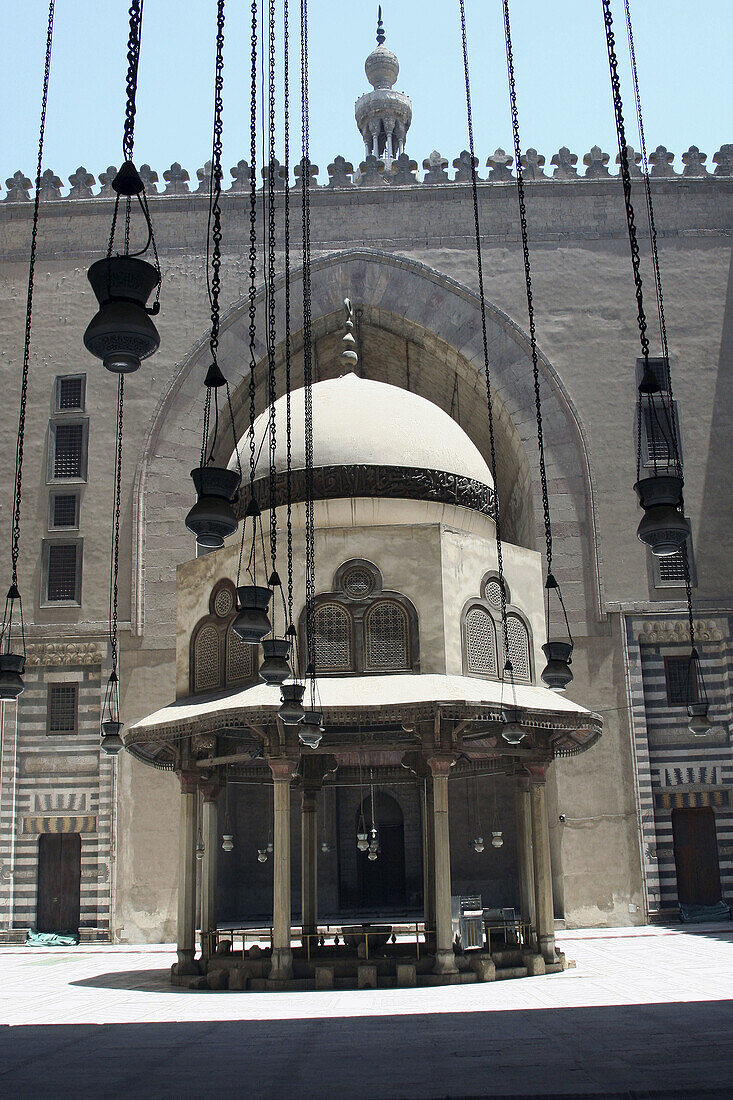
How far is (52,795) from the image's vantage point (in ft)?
72.7

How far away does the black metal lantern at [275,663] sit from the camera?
458 inches

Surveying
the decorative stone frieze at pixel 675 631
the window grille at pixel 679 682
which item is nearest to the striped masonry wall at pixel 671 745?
the decorative stone frieze at pixel 675 631

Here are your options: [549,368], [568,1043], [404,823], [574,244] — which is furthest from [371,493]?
[404,823]

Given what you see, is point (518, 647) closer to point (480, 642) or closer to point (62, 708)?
point (480, 642)

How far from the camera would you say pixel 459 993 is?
38.9 ft

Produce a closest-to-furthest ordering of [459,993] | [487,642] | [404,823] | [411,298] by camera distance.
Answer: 1. [459,993]
2. [487,642]
3. [411,298]
4. [404,823]

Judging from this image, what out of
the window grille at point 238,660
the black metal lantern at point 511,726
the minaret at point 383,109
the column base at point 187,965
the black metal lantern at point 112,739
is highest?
the minaret at point 383,109

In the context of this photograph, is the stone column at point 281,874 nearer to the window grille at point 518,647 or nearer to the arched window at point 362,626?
the arched window at point 362,626

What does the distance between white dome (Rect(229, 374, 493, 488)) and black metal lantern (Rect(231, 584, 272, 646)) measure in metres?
4.34

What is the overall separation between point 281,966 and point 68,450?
14.0 meters

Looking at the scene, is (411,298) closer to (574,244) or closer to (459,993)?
(574,244)

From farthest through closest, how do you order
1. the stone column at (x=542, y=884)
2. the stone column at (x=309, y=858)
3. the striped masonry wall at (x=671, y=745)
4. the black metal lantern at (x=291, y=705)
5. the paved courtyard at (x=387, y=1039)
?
1. the striped masonry wall at (x=671, y=745)
2. the stone column at (x=309, y=858)
3. the stone column at (x=542, y=884)
4. the black metal lantern at (x=291, y=705)
5. the paved courtyard at (x=387, y=1039)

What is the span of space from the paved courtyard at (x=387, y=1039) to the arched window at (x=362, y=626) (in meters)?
3.70

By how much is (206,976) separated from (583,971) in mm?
4629
